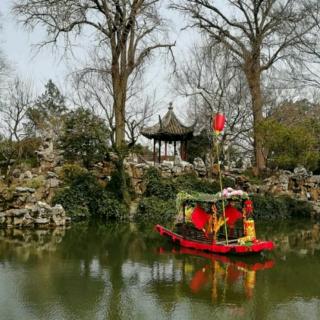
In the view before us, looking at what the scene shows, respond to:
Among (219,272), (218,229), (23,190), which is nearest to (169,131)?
(23,190)

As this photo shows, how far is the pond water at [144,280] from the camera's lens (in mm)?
6668

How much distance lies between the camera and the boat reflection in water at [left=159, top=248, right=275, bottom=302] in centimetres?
780

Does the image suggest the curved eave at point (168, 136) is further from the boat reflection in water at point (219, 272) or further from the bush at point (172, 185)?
A: the boat reflection in water at point (219, 272)

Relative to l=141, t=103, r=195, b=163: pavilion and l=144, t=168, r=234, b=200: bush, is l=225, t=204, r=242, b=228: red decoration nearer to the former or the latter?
l=144, t=168, r=234, b=200: bush

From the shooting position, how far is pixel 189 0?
21375 mm

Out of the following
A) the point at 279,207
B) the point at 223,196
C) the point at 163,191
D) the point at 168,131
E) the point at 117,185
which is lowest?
the point at 279,207

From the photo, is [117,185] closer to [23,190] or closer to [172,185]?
[172,185]

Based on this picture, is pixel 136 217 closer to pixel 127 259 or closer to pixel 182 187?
pixel 182 187

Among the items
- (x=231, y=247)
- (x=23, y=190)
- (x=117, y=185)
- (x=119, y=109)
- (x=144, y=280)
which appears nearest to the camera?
(x=144, y=280)

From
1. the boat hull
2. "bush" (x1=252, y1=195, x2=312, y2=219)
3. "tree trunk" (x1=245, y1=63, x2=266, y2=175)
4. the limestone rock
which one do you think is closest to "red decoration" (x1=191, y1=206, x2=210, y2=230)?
the boat hull

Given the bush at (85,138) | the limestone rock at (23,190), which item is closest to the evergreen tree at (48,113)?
the bush at (85,138)

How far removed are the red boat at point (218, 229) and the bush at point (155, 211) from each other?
4.09 metres

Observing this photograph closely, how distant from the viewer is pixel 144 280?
8344 mm

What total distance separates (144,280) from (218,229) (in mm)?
3198
